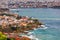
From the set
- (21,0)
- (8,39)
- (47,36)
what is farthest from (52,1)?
(8,39)

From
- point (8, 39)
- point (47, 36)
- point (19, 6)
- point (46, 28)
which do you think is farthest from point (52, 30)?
point (19, 6)

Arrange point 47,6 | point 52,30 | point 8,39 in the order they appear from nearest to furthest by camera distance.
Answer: point 8,39
point 52,30
point 47,6

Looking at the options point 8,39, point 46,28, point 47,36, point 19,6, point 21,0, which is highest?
point 21,0

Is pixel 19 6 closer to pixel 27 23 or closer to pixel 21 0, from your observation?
pixel 21 0

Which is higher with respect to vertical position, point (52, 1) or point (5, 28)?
point (52, 1)

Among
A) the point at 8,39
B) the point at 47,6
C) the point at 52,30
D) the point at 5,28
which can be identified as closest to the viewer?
the point at 8,39

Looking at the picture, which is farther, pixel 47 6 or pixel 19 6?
pixel 47 6

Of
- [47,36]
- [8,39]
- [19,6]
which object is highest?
[19,6]

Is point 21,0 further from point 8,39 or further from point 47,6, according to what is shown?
point 8,39

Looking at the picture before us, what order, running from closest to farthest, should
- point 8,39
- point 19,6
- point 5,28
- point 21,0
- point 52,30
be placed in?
point 8,39 → point 5,28 → point 52,30 → point 19,6 → point 21,0
